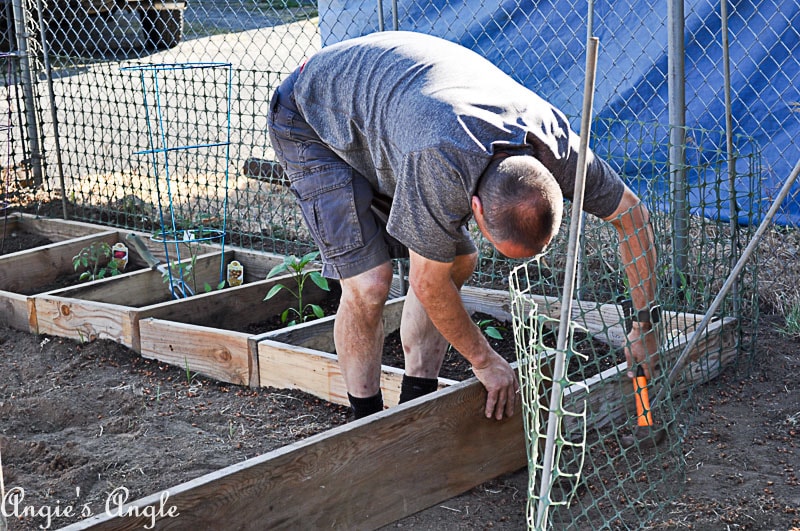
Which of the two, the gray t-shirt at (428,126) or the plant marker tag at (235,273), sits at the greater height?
the gray t-shirt at (428,126)

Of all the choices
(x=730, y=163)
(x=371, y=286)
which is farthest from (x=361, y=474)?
(x=730, y=163)

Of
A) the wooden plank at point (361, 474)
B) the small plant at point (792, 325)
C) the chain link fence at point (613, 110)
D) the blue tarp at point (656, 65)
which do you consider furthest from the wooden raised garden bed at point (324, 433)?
the blue tarp at point (656, 65)

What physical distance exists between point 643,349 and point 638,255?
277mm

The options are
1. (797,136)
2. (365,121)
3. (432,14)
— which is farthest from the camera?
(432,14)

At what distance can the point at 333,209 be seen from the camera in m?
2.96

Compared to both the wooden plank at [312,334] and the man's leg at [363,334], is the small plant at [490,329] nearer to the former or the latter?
the wooden plank at [312,334]

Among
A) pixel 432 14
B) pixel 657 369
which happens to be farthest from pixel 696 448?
pixel 432 14

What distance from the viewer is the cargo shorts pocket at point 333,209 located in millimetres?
2951

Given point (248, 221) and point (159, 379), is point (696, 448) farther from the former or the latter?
point (248, 221)

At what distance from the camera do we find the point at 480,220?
2361 mm

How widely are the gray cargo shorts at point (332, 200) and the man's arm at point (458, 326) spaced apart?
424 millimetres

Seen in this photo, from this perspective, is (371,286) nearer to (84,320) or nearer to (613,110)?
(84,320)

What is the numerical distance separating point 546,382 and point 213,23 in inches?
446

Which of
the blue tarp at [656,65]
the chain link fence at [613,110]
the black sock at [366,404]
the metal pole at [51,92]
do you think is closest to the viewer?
the black sock at [366,404]
